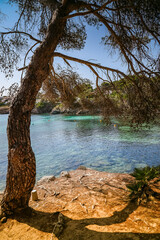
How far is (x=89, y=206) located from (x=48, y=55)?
3408 millimetres

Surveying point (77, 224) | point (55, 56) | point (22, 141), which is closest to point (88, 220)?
point (77, 224)

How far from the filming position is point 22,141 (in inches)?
104

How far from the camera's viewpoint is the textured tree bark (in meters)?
2.62

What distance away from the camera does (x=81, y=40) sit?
186 inches

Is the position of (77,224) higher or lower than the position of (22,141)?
lower

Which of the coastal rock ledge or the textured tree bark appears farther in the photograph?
the textured tree bark

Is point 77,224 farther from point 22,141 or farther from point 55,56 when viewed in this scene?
point 55,56

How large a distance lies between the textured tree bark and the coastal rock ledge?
15.0 inches

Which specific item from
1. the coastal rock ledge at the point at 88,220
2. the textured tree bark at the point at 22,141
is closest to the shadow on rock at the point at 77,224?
the coastal rock ledge at the point at 88,220

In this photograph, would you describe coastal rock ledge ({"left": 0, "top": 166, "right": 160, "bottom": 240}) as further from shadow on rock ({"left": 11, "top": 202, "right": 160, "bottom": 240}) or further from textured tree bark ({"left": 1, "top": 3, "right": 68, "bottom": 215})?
textured tree bark ({"left": 1, "top": 3, "right": 68, "bottom": 215})

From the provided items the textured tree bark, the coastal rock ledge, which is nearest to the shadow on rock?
the coastal rock ledge

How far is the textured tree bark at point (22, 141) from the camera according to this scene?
103 inches

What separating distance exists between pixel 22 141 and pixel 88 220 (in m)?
1.88

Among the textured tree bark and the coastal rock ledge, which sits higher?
the textured tree bark
